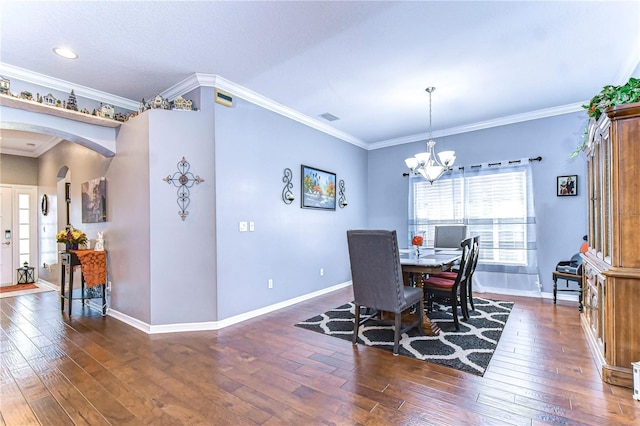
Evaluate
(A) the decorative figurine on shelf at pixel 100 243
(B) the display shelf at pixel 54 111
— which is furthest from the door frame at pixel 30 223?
(B) the display shelf at pixel 54 111

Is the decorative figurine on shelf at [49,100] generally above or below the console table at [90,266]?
above

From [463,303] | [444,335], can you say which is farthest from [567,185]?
[444,335]

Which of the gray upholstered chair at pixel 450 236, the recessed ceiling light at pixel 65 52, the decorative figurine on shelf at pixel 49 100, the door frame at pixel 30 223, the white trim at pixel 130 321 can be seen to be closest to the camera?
the recessed ceiling light at pixel 65 52

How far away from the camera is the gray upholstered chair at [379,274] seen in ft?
8.59

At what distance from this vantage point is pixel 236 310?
3582 millimetres

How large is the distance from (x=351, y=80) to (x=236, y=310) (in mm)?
2965

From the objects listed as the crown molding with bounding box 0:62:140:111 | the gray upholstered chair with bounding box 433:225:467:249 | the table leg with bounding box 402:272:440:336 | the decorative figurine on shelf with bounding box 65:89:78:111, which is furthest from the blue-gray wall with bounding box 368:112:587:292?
the decorative figurine on shelf with bounding box 65:89:78:111

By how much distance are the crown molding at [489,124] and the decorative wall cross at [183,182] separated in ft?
12.6

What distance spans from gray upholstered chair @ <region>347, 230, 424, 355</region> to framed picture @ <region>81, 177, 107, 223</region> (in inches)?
134

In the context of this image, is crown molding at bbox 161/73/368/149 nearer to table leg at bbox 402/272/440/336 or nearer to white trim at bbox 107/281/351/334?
white trim at bbox 107/281/351/334

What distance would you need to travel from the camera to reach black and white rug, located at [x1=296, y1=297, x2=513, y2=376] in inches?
99.9

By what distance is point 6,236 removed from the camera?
6043 mm

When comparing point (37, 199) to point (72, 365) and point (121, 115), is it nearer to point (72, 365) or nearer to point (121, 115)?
point (121, 115)

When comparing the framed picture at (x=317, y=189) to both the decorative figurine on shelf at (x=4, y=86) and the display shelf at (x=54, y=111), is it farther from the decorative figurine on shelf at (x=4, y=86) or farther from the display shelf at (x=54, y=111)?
the decorative figurine on shelf at (x=4, y=86)
